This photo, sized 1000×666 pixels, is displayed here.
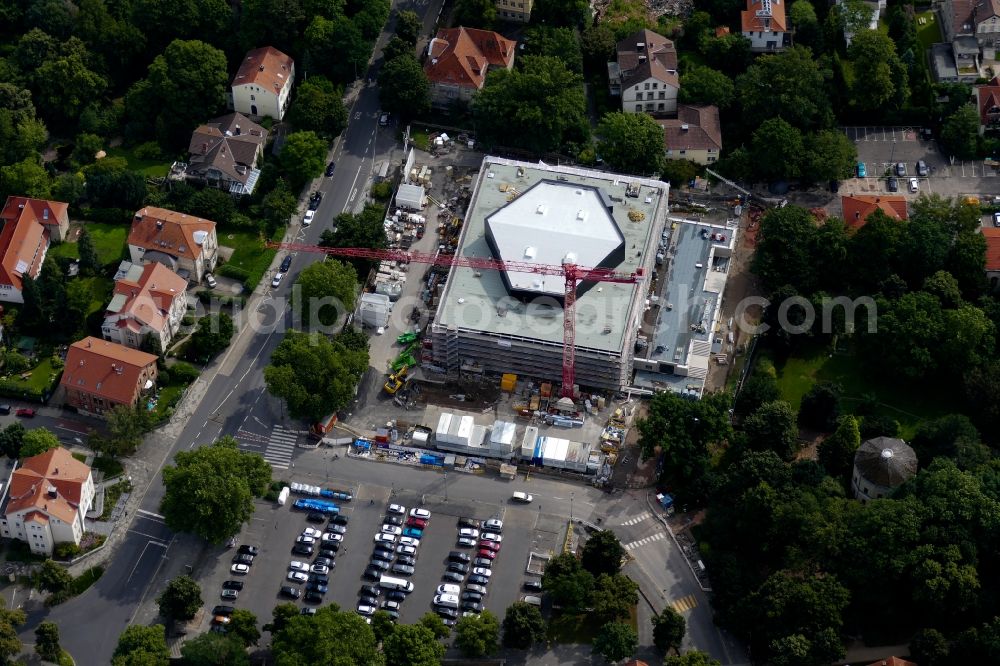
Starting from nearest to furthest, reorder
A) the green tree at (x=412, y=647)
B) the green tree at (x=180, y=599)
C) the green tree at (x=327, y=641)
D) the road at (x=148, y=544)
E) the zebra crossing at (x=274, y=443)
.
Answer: the green tree at (x=327, y=641), the green tree at (x=412, y=647), the green tree at (x=180, y=599), the road at (x=148, y=544), the zebra crossing at (x=274, y=443)

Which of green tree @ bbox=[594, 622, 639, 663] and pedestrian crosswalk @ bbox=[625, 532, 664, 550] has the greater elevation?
pedestrian crosswalk @ bbox=[625, 532, 664, 550]

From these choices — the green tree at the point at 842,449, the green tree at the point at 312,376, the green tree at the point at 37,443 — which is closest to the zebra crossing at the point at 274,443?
the green tree at the point at 312,376

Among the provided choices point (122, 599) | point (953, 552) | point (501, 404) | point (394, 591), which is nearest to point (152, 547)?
point (122, 599)

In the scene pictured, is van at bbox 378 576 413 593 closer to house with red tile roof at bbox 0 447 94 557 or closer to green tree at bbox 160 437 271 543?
green tree at bbox 160 437 271 543

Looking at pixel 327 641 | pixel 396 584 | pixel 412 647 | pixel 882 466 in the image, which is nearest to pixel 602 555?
pixel 396 584

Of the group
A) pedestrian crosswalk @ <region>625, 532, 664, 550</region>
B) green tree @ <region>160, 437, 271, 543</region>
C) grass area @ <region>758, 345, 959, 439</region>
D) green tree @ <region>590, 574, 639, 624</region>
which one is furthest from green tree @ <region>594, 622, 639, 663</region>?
green tree @ <region>160, 437, 271, 543</region>

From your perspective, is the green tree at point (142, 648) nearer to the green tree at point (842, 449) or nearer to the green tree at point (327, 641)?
the green tree at point (327, 641)

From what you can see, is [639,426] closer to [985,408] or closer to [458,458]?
[458,458]
